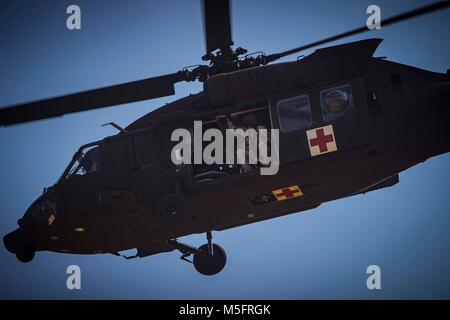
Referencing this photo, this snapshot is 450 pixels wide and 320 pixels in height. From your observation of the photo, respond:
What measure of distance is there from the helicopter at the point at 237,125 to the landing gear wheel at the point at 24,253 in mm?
47

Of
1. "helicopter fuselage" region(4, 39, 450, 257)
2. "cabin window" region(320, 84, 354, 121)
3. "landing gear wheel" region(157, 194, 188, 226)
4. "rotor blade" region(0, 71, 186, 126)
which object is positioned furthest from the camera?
"rotor blade" region(0, 71, 186, 126)

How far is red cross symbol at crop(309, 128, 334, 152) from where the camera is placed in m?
10.3

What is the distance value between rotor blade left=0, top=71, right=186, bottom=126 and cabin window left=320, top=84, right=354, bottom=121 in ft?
9.43

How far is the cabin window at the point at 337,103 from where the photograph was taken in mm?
10312

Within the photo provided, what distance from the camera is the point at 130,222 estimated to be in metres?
11.6

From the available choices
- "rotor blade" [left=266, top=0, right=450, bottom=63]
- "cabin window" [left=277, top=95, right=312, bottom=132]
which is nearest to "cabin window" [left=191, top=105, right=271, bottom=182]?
"cabin window" [left=277, top=95, right=312, bottom=132]

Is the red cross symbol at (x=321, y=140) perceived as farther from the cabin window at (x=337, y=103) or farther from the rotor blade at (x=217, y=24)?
the rotor blade at (x=217, y=24)

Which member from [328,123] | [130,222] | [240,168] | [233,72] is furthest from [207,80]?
[130,222]

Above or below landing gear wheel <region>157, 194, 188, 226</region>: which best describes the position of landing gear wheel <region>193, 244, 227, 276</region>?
below

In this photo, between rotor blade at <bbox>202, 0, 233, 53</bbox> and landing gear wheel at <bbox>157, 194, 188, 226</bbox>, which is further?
landing gear wheel at <bbox>157, 194, 188, 226</bbox>
